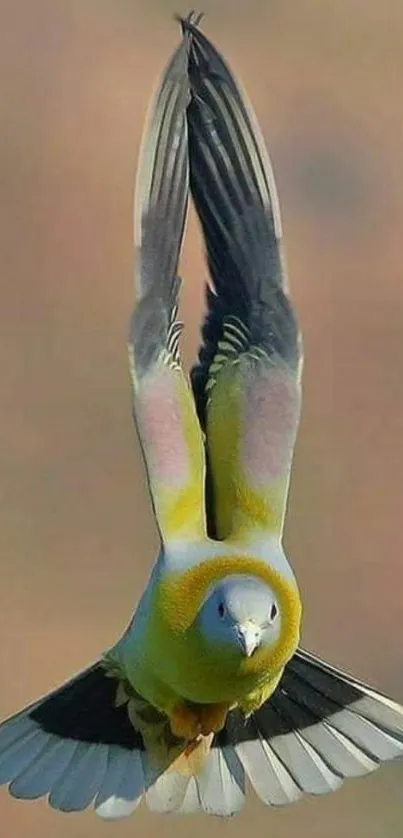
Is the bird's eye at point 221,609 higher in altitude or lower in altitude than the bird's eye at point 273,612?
higher

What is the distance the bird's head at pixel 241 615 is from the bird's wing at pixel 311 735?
32 cm

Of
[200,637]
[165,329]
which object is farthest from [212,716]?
[165,329]

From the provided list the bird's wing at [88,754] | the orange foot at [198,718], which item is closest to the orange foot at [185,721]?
the orange foot at [198,718]

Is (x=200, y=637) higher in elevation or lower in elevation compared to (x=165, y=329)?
lower

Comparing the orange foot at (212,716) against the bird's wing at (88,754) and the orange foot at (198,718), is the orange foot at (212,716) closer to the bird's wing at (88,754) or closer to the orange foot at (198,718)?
the orange foot at (198,718)

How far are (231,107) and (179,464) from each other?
36 cm

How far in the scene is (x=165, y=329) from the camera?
2.21 m

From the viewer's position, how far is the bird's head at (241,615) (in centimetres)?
194

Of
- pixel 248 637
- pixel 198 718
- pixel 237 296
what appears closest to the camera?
pixel 248 637

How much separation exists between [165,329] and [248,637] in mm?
376

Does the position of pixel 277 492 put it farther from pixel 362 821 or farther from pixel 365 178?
pixel 365 178

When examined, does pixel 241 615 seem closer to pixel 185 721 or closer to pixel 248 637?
pixel 248 637

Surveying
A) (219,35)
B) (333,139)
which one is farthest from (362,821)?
(219,35)

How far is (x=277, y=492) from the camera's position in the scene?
2.15 meters
